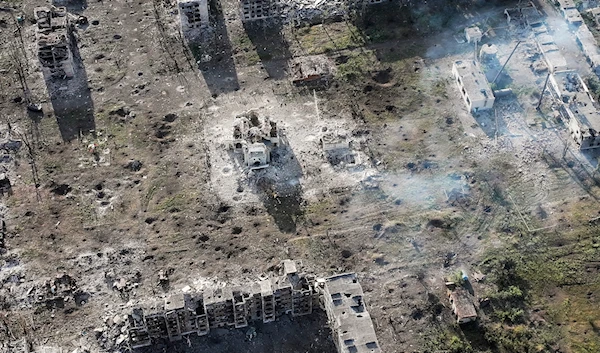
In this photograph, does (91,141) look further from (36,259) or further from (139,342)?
(139,342)

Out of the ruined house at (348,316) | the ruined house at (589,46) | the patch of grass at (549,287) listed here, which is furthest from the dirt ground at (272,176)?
the ruined house at (348,316)

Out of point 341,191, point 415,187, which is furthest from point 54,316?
point 415,187

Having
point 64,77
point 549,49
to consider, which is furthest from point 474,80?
point 64,77

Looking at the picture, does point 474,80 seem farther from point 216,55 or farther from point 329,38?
point 216,55

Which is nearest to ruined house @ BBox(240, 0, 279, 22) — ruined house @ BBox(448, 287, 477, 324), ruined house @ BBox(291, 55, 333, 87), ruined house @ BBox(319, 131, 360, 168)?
ruined house @ BBox(291, 55, 333, 87)

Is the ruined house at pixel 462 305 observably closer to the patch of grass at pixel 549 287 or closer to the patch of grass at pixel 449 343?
the patch of grass at pixel 449 343

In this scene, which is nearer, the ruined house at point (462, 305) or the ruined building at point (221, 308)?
the ruined building at point (221, 308)
